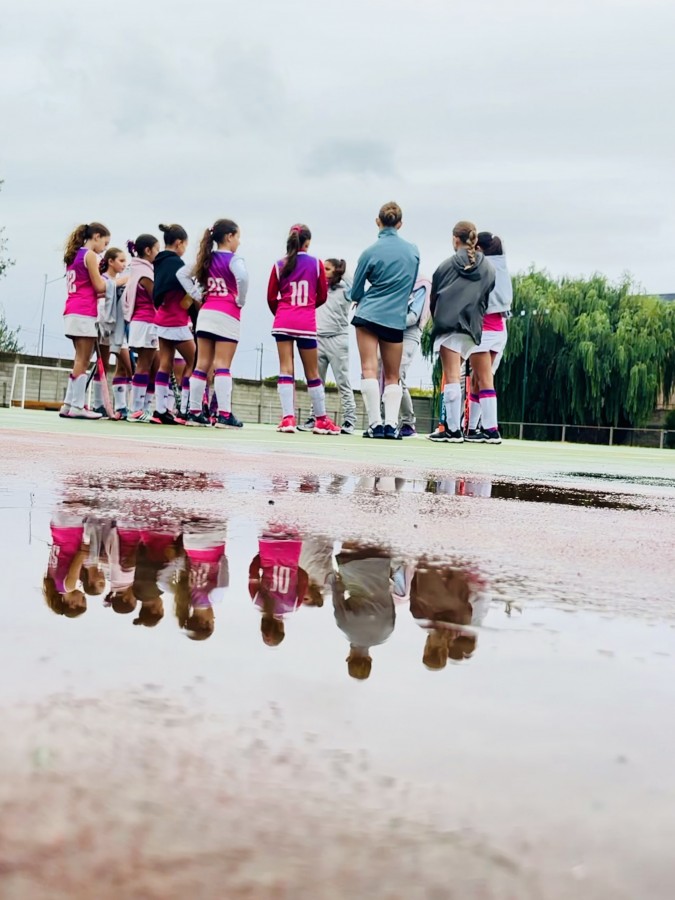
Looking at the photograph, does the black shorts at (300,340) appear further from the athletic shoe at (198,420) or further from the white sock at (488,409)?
the white sock at (488,409)

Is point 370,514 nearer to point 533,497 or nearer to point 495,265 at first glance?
point 533,497

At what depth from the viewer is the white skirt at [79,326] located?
393 inches

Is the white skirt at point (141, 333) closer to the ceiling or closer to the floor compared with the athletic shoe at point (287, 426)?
closer to the ceiling

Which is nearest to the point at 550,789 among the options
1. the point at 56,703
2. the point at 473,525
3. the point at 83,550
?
the point at 56,703

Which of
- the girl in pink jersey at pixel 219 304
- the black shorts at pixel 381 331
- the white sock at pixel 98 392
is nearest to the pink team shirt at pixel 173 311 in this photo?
the girl in pink jersey at pixel 219 304

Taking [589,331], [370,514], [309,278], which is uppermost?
[589,331]

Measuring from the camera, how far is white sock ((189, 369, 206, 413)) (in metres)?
9.57

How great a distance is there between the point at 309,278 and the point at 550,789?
896 cm

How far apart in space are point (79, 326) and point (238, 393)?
29.2 m

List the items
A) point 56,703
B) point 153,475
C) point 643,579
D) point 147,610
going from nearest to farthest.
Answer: point 56,703
point 147,610
point 643,579
point 153,475

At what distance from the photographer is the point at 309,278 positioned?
941cm

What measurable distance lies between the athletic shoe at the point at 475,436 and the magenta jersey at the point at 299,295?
6.29ft

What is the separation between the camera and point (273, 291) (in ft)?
31.5

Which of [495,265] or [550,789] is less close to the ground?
[495,265]
